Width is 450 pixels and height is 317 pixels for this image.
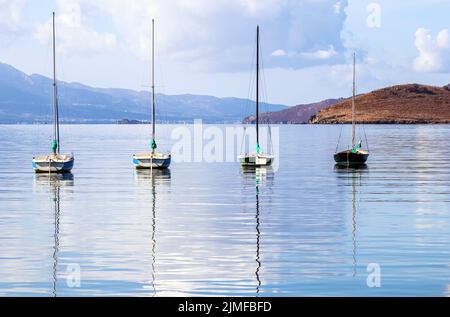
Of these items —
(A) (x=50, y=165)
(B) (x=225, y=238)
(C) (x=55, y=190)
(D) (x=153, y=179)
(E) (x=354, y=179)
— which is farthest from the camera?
(A) (x=50, y=165)

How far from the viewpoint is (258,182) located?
209 ft

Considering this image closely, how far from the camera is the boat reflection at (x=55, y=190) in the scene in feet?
84.0

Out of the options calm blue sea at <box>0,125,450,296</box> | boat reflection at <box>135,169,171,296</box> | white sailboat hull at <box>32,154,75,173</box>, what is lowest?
calm blue sea at <box>0,125,450,296</box>

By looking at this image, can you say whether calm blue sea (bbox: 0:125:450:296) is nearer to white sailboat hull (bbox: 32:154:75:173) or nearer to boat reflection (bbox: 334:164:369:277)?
boat reflection (bbox: 334:164:369:277)

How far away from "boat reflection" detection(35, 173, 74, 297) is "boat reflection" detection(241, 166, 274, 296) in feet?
20.4

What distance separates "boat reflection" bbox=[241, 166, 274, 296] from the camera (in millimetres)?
25820

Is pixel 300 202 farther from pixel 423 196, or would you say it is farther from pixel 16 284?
pixel 16 284

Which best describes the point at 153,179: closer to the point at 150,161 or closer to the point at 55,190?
the point at 150,161

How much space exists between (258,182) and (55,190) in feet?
52.3

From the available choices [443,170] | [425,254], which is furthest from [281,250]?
[443,170]

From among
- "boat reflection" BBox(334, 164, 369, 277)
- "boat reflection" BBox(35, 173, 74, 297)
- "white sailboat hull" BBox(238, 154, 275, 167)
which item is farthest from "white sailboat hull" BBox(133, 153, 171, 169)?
"boat reflection" BBox(334, 164, 369, 277)

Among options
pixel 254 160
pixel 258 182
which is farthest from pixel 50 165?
pixel 254 160

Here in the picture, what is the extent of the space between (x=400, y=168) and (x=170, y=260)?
187 ft

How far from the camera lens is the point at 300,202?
1876 inches
